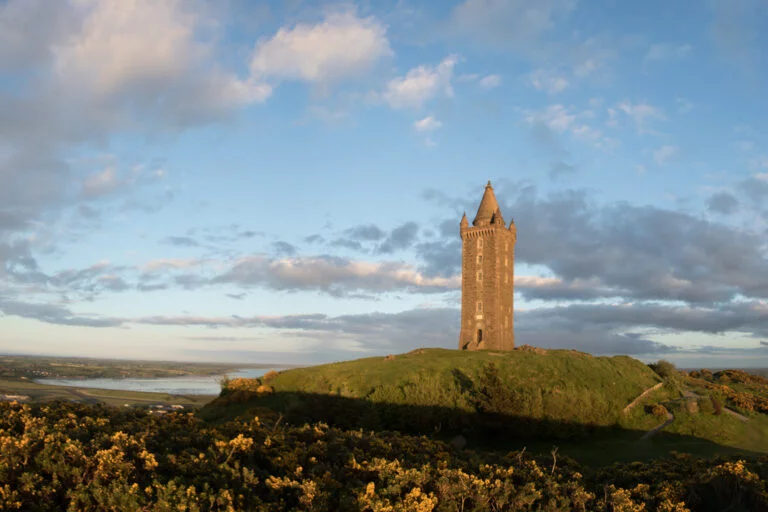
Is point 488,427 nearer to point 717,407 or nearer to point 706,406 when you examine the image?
point 706,406

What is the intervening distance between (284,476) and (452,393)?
29565mm

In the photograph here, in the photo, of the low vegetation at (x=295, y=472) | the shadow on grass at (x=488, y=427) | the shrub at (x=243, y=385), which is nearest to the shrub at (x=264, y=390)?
the shrub at (x=243, y=385)

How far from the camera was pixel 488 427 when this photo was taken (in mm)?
36312

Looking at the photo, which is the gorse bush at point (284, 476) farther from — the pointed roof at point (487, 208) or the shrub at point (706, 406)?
the pointed roof at point (487, 208)

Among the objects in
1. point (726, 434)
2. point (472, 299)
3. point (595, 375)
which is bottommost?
point (726, 434)

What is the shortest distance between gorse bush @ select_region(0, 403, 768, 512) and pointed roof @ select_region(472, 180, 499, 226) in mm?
57896

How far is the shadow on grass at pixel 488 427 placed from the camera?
34.1 m

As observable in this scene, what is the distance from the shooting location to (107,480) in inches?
444

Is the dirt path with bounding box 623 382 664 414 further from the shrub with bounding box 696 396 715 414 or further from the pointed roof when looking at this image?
the pointed roof

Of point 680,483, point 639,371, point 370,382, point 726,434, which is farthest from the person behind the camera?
point 639,371

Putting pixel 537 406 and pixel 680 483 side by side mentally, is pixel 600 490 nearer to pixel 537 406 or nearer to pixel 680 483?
pixel 680 483

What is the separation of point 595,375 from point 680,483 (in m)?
34.1

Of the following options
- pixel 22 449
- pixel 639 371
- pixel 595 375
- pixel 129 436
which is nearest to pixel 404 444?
pixel 129 436

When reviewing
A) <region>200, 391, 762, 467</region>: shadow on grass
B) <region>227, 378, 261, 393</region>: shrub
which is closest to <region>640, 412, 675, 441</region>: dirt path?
<region>200, 391, 762, 467</region>: shadow on grass
